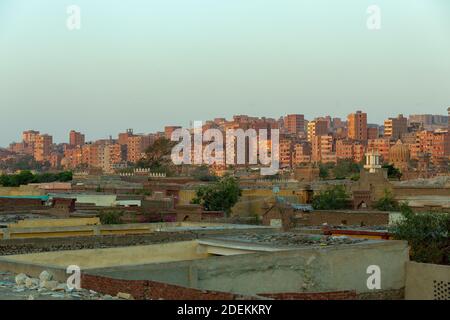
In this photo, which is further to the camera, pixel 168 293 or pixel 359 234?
pixel 359 234

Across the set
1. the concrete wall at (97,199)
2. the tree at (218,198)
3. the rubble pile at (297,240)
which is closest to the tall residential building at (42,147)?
the tree at (218,198)

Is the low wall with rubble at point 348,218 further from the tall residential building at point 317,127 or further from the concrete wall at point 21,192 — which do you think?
the tall residential building at point 317,127

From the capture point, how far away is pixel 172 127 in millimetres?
164625

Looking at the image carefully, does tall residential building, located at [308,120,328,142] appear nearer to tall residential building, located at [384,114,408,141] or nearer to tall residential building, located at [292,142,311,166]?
tall residential building, located at [384,114,408,141]

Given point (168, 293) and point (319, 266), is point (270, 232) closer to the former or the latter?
point (319, 266)

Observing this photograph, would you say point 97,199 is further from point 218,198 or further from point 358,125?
point 358,125

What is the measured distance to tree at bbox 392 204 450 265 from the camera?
1984cm

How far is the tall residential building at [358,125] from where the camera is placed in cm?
16150

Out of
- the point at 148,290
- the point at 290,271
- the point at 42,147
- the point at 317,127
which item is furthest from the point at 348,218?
the point at 42,147

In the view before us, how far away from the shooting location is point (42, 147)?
172750mm

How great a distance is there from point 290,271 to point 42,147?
16346 cm
